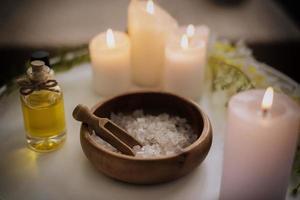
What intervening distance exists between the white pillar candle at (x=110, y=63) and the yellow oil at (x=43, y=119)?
0.15 m

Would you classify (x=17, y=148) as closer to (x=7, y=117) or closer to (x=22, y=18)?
(x=7, y=117)

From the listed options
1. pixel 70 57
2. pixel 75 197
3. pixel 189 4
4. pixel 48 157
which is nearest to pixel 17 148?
pixel 48 157

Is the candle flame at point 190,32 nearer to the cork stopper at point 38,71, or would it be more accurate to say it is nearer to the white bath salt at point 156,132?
the white bath salt at point 156,132

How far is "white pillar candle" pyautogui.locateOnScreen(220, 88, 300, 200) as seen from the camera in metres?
0.63

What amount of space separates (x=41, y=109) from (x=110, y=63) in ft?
0.64

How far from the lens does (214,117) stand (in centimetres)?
91

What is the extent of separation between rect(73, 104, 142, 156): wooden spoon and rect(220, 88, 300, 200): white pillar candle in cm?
16

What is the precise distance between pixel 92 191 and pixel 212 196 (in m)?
0.18

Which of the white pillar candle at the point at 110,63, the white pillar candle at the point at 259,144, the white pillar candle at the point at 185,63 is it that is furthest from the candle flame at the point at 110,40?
the white pillar candle at the point at 259,144

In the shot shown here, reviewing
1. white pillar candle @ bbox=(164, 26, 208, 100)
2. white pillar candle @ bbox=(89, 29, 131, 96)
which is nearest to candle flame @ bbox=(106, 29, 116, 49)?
white pillar candle @ bbox=(89, 29, 131, 96)

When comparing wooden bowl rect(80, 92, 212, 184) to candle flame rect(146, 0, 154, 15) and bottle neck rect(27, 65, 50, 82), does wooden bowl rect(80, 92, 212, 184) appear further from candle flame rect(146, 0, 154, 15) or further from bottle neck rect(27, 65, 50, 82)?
candle flame rect(146, 0, 154, 15)

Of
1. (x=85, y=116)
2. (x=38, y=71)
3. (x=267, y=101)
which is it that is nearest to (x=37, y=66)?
(x=38, y=71)

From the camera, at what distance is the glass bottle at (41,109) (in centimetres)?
81

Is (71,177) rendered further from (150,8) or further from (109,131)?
(150,8)
